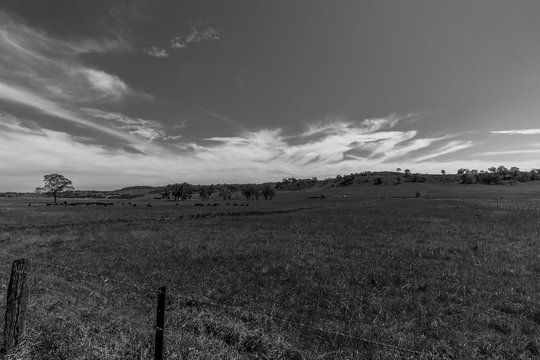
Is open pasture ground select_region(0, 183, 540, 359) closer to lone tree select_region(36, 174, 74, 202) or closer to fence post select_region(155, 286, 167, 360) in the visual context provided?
fence post select_region(155, 286, 167, 360)

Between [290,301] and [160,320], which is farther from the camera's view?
[290,301]

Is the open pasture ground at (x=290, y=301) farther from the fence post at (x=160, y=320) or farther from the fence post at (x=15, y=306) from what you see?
the fence post at (x=160, y=320)

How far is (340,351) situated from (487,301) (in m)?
7.07

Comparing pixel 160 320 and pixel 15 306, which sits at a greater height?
pixel 15 306

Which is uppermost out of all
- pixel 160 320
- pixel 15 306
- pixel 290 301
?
pixel 15 306

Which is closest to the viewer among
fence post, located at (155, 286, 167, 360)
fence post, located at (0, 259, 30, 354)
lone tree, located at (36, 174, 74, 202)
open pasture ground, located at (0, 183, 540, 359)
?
fence post, located at (155, 286, 167, 360)

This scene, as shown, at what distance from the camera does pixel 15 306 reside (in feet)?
19.8

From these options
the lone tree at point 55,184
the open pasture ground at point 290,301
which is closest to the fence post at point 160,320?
the open pasture ground at point 290,301

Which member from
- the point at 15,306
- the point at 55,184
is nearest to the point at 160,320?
the point at 15,306

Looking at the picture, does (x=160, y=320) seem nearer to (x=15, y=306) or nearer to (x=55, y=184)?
(x=15, y=306)

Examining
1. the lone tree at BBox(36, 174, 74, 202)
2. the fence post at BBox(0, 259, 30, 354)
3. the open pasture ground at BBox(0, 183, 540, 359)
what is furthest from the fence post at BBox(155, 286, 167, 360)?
the lone tree at BBox(36, 174, 74, 202)

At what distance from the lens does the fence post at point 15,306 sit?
233 inches

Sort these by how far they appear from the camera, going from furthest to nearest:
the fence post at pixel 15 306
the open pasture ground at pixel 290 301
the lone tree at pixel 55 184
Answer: the lone tree at pixel 55 184 → the open pasture ground at pixel 290 301 → the fence post at pixel 15 306

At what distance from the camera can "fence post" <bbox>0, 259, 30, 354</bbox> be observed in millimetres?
5926
